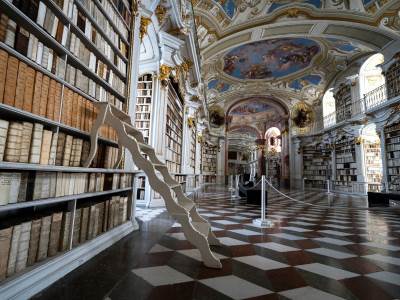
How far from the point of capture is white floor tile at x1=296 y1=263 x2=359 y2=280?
1.54 metres

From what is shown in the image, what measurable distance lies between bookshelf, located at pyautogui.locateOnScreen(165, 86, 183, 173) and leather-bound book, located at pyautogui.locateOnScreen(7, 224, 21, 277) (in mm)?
4126

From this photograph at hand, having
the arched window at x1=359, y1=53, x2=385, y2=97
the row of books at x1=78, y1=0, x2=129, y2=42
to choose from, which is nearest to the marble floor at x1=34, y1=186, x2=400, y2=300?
the row of books at x1=78, y1=0, x2=129, y2=42

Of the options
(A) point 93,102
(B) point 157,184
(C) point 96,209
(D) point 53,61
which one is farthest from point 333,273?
(D) point 53,61

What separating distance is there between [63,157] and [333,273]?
84.3 inches

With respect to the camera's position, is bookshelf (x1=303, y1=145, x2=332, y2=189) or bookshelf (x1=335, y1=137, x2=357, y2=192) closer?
bookshelf (x1=335, y1=137, x2=357, y2=192)

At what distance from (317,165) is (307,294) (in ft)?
47.9

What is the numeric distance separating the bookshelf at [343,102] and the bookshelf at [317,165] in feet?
7.41

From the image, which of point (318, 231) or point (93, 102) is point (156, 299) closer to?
point (93, 102)

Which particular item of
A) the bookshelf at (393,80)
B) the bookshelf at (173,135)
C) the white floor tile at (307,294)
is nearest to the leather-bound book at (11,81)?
the white floor tile at (307,294)

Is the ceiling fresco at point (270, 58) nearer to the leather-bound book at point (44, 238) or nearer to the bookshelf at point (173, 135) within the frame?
the bookshelf at point (173, 135)

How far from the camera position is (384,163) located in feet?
27.5

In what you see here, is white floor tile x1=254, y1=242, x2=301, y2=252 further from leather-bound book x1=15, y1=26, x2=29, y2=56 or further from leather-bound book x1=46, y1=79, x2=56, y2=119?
leather-bound book x1=15, y1=26, x2=29, y2=56

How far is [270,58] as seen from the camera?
1220 centimetres

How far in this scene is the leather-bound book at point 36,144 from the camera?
52.2 inches
